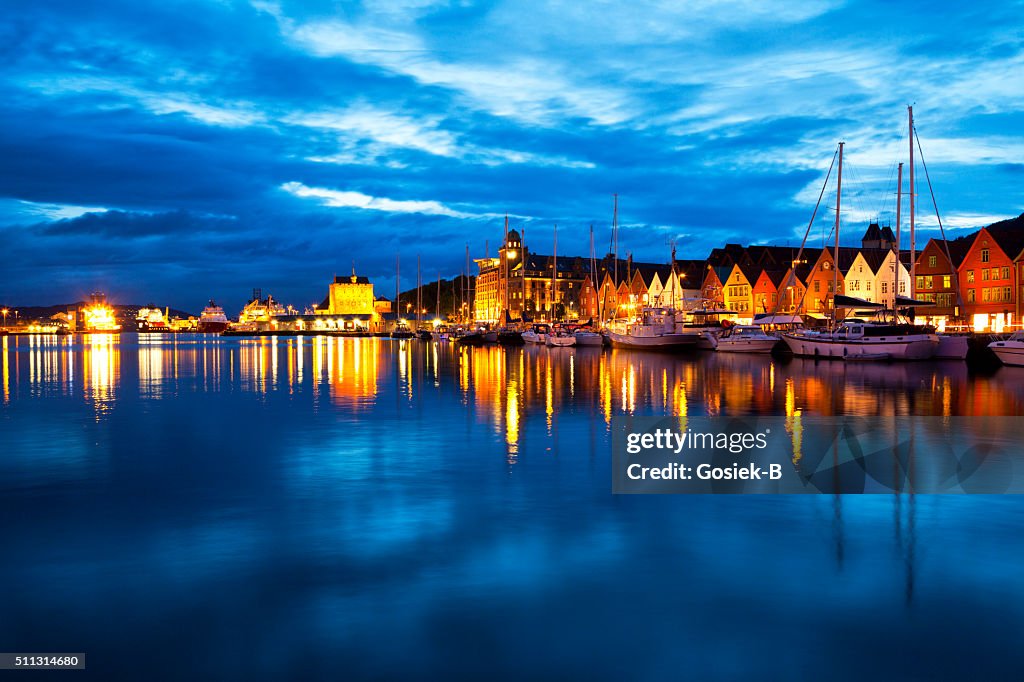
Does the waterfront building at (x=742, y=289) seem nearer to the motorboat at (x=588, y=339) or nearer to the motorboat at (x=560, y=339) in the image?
the motorboat at (x=588, y=339)

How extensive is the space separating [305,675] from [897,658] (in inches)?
207

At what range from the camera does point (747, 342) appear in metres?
69.2

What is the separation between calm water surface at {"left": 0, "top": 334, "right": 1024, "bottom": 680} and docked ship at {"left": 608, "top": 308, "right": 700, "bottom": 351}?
56.1 meters

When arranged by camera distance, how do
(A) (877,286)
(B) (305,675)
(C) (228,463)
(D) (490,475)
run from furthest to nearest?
(A) (877,286) < (C) (228,463) < (D) (490,475) < (B) (305,675)

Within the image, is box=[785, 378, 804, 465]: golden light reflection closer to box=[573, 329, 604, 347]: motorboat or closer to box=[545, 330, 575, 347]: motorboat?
box=[545, 330, 575, 347]: motorboat

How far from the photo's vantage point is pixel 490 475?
51.6 ft

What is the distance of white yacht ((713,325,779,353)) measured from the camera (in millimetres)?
68250

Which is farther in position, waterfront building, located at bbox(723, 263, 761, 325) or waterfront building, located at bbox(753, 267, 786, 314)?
waterfront building, located at bbox(723, 263, 761, 325)

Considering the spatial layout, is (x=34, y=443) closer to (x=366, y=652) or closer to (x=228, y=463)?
(x=228, y=463)

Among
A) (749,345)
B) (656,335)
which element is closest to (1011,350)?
(749,345)

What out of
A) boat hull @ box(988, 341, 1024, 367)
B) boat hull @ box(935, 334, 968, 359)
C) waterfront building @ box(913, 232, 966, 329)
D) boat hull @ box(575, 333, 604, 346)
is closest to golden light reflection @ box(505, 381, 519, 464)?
boat hull @ box(988, 341, 1024, 367)

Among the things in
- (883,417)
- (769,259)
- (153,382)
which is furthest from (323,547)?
(769,259)

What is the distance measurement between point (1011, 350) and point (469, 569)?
5292 centimetres

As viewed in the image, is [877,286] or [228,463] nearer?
[228,463]
